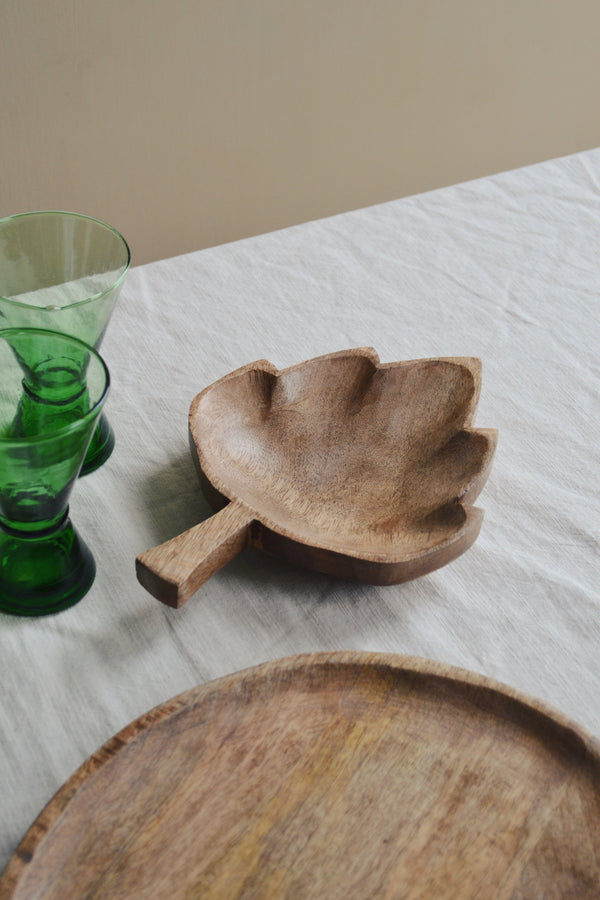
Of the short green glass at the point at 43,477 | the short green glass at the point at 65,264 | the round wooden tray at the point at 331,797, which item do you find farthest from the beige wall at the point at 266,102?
the round wooden tray at the point at 331,797

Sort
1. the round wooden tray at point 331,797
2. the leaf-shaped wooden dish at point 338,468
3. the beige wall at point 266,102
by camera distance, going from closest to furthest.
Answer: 1. the round wooden tray at point 331,797
2. the leaf-shaped wooden dish at point 338,468
3. the beige wall at point 266,102

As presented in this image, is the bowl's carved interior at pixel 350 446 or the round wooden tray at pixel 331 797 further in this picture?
the bowl's carved interior at pixel 350 446

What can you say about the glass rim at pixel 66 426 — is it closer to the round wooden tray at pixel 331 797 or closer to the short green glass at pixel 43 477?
the short green glass at pixel 43 477

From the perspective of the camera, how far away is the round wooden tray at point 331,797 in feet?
1.31

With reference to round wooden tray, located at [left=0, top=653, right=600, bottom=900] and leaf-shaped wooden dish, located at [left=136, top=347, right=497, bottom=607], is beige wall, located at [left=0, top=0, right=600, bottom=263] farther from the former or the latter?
round wooden tray, located at [left=0, top=653, right=600, bottom=900]

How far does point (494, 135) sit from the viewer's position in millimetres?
1932

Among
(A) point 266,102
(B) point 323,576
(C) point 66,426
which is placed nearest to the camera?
(C) point 66,426

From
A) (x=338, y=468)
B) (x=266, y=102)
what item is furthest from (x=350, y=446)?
(x=266, y=102)

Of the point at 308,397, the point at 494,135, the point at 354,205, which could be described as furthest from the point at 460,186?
the point at 494,135

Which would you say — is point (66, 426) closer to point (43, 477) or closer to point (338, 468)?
point (43, 477)

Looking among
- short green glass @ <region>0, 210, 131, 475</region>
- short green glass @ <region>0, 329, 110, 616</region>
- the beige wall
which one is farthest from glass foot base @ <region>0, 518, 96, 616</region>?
the beige wall

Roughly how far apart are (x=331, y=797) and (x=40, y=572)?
0.21 meters

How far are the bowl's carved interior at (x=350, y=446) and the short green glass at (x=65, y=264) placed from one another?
3.5 inches

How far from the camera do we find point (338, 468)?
0.61 metres
